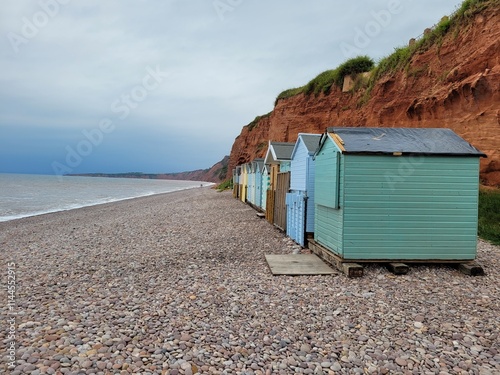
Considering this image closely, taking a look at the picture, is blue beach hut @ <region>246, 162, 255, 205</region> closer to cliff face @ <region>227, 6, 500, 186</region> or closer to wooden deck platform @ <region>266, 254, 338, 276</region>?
cliff face @ <region>227, 6, 500, 186</region>

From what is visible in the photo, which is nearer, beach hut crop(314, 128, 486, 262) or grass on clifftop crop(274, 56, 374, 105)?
beach hut crop(314, 128, 486, 262)

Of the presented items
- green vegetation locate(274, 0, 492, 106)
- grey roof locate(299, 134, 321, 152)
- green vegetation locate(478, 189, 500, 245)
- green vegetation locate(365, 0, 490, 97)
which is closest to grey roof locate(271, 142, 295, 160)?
grey roof locate(299, 134, 321, 152)

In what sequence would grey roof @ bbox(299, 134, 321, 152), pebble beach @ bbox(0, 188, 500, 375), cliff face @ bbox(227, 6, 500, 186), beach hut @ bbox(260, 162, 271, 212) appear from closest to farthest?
pebble beach @ bbox(0, 188, 500, 375), grey roof @ bbox(299, 134, 321, 152), cliff face @ bbox(227, 6, 500, 186), beach hut @ bbox(260, 162, 271, 212)

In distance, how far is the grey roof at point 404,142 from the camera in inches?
270

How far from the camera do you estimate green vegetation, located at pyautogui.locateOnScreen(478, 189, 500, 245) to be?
1002cm

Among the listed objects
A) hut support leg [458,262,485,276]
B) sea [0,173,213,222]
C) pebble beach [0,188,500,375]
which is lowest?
sea [0,173,213,222]

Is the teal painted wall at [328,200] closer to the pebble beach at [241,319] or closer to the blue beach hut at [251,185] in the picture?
the pebble beach at [241,319]

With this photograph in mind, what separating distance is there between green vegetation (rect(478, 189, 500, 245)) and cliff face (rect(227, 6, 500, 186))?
1.50m

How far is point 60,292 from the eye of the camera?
6.04 meters

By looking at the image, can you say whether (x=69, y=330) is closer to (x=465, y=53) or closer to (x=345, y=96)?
(x=465, y=53)

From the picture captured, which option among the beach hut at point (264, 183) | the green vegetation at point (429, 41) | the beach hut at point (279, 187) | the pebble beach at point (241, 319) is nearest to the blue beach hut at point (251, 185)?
the beach hut at point (264, 183)

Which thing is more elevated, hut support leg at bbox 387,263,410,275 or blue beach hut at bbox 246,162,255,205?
blue beach hut at bbox 246,162,255,205

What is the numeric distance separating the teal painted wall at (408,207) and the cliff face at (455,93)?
8.22 metres

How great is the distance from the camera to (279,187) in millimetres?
13156
